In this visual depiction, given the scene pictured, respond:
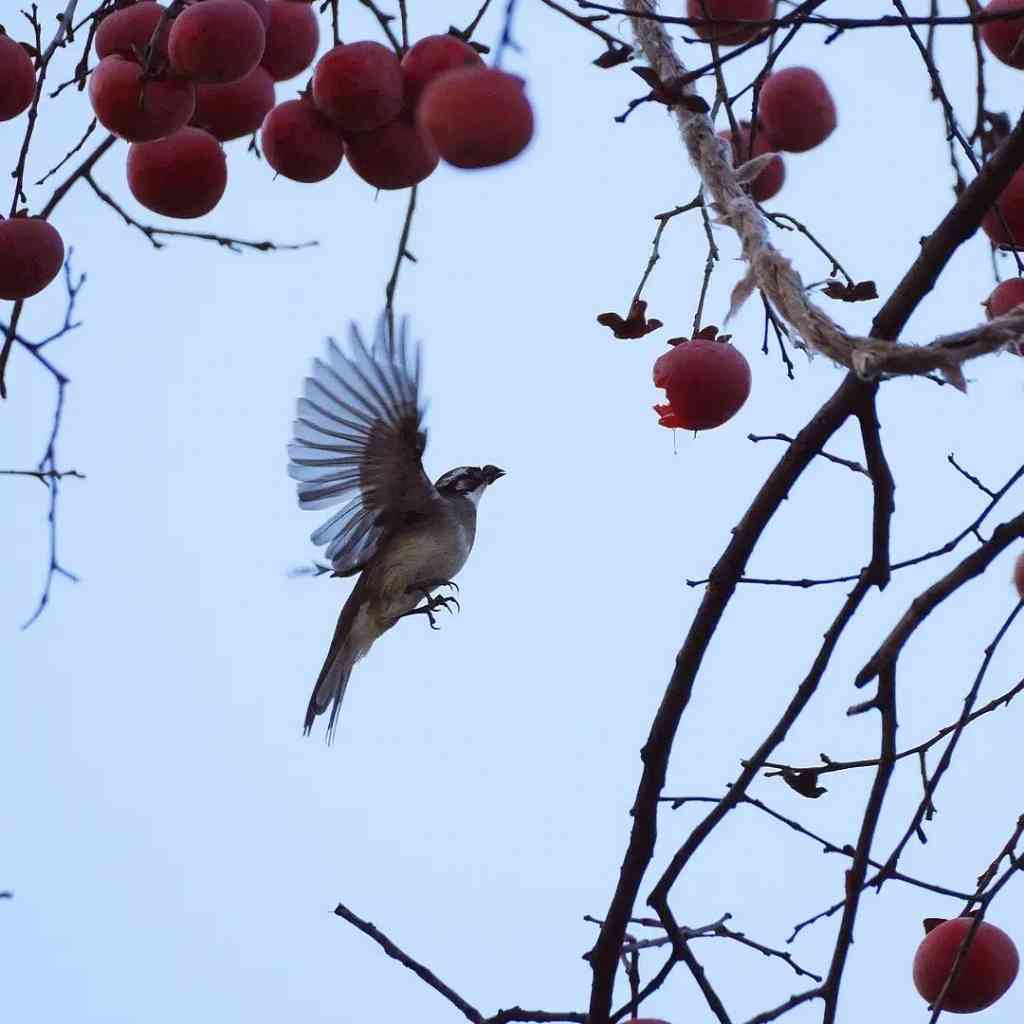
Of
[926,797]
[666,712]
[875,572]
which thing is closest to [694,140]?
[875,572]

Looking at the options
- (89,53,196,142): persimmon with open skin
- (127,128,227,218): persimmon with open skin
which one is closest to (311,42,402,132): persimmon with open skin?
(89,53,196,142): persimmon with open skin

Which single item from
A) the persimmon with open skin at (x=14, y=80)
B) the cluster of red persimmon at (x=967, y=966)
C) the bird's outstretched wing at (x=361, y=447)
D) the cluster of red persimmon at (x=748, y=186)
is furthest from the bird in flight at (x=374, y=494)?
the cluster of red persimmon at (x=967, y=966)

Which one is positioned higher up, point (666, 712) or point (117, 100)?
point (117, 100)

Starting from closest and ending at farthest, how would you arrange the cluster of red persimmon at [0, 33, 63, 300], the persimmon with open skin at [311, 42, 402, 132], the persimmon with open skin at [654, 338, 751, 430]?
the persimmon with open skin at [311, 42, 402, 132] < the cluster of red persimmon at [0, 33, 63, 300] < the persimmon with open skin at [654, 338, 751, 430]

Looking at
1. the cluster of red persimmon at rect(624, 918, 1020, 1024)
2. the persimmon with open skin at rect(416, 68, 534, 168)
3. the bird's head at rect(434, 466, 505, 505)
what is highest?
the bird's head at rect(434, 466, 505, 505)

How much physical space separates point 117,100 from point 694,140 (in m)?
0.79

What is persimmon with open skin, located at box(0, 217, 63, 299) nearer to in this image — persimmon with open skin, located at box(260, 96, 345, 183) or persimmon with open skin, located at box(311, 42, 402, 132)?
persimmon with open skin, located at box(260, 96, 345, 183)

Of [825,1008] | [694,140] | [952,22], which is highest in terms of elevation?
[694,140]

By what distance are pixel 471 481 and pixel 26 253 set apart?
188 cm

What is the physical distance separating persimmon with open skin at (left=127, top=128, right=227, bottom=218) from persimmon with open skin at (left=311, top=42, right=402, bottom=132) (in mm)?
310

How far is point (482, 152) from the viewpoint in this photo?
1.47m

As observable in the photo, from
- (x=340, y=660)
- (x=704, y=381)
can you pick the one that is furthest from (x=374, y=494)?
(x=704, y=381)

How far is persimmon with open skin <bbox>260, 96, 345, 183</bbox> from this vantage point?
2008mm

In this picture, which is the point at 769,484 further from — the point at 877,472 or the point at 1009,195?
the point at 1009,195
